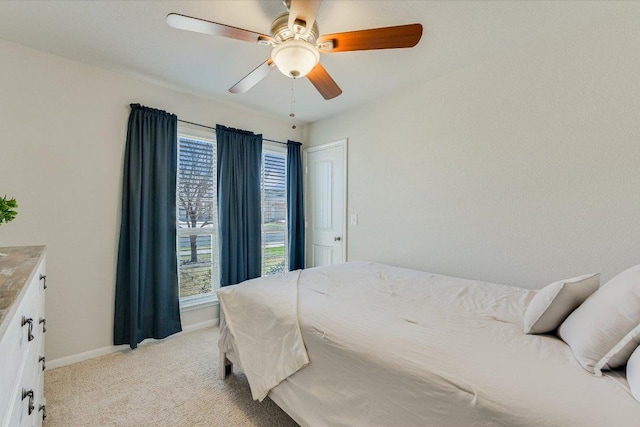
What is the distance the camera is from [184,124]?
9.64 feet

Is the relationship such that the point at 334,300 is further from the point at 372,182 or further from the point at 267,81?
the point at 267,81

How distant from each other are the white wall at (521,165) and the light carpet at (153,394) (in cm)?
184

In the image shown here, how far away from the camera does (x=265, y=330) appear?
1657 millimetres

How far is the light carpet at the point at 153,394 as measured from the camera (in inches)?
66.7

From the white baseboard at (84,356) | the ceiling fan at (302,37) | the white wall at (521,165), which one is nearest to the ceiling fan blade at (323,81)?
the ceiling fan at (302,37)

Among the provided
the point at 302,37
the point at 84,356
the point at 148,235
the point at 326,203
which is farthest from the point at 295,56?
the point at 84,356

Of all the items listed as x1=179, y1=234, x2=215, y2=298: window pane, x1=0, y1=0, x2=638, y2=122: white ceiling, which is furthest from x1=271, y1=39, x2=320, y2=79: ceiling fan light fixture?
x1=179, y1=234, x2=215, y2=298: window pane

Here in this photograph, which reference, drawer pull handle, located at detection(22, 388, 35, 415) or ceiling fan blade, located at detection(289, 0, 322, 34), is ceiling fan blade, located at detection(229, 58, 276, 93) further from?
drawer pull handle, located at detection(22, 388, 35, 415)

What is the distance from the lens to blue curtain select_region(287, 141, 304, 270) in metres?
3.75

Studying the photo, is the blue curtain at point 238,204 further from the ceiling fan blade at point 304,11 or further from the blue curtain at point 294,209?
the ceiling fan blade at point 304,11

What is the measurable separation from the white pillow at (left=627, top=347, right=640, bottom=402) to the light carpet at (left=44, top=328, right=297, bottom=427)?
1.55 metres

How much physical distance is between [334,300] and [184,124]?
2417 mm

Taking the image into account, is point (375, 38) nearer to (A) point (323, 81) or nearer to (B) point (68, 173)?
(A) point (323, 81)

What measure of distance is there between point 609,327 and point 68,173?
133 inches
